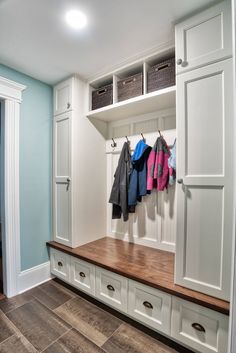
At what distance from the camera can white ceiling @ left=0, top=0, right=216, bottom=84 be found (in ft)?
4.01

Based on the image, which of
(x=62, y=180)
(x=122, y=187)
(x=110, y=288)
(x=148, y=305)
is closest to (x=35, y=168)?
(x=62, y=180)

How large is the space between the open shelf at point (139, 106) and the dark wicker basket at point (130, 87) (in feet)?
0.24

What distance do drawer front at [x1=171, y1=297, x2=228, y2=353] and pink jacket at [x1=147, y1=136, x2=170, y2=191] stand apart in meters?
0.97

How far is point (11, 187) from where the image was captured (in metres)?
1.91

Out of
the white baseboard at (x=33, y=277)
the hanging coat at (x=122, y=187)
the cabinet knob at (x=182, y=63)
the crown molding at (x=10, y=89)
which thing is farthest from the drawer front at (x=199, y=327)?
the crown molding at (x=10, y=89)

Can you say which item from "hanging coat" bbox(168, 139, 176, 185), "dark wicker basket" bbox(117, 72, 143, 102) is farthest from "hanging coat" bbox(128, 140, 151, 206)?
"dark wicker basket" bbox(117, 72, 143, 102)

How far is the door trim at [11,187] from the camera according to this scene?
74.2 inches

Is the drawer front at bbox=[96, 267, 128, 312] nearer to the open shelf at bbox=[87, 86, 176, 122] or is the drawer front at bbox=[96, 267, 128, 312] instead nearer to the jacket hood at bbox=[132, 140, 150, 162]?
the jacket hood at bbox=[132, 140, 150, 162]

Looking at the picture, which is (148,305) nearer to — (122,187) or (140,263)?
(140,263)

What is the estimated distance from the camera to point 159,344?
1.40 meters

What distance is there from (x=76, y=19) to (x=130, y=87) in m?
0.70

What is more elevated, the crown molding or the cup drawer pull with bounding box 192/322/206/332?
the crown molding

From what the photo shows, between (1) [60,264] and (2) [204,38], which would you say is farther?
(1) [60,264]

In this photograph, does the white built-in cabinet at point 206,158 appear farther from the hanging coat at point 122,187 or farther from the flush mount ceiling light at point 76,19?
the hanging coat at point 122,187
